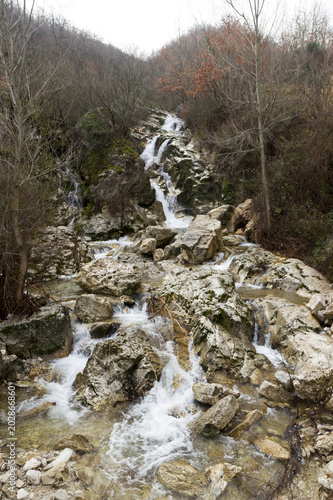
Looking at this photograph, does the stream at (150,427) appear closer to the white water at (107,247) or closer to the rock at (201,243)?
the rock at (201,243)

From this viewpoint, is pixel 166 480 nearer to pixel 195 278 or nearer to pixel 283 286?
pixel 195 278

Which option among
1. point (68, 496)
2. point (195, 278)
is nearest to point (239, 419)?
point (68, 496)

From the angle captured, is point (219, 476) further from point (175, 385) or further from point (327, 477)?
point (175, 385)

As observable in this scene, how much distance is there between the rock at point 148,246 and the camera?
10398 millimetres

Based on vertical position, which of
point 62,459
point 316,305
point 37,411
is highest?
point 316,305

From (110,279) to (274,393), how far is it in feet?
14.9

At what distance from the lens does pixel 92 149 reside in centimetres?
1602

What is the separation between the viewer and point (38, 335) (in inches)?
197

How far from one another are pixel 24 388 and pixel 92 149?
14026 millimetres

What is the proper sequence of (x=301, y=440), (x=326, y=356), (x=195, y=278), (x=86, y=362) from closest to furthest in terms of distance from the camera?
(x=301, y=440) < (x=326, y=356) < (x=86, y=362) < (x=195, y=278)

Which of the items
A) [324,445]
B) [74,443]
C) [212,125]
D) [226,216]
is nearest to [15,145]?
[74,443]

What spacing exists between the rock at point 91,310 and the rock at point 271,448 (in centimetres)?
359

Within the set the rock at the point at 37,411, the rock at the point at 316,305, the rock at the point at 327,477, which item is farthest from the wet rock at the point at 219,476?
the rock at the point at 316,305

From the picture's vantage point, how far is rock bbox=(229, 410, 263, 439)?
3490mm
